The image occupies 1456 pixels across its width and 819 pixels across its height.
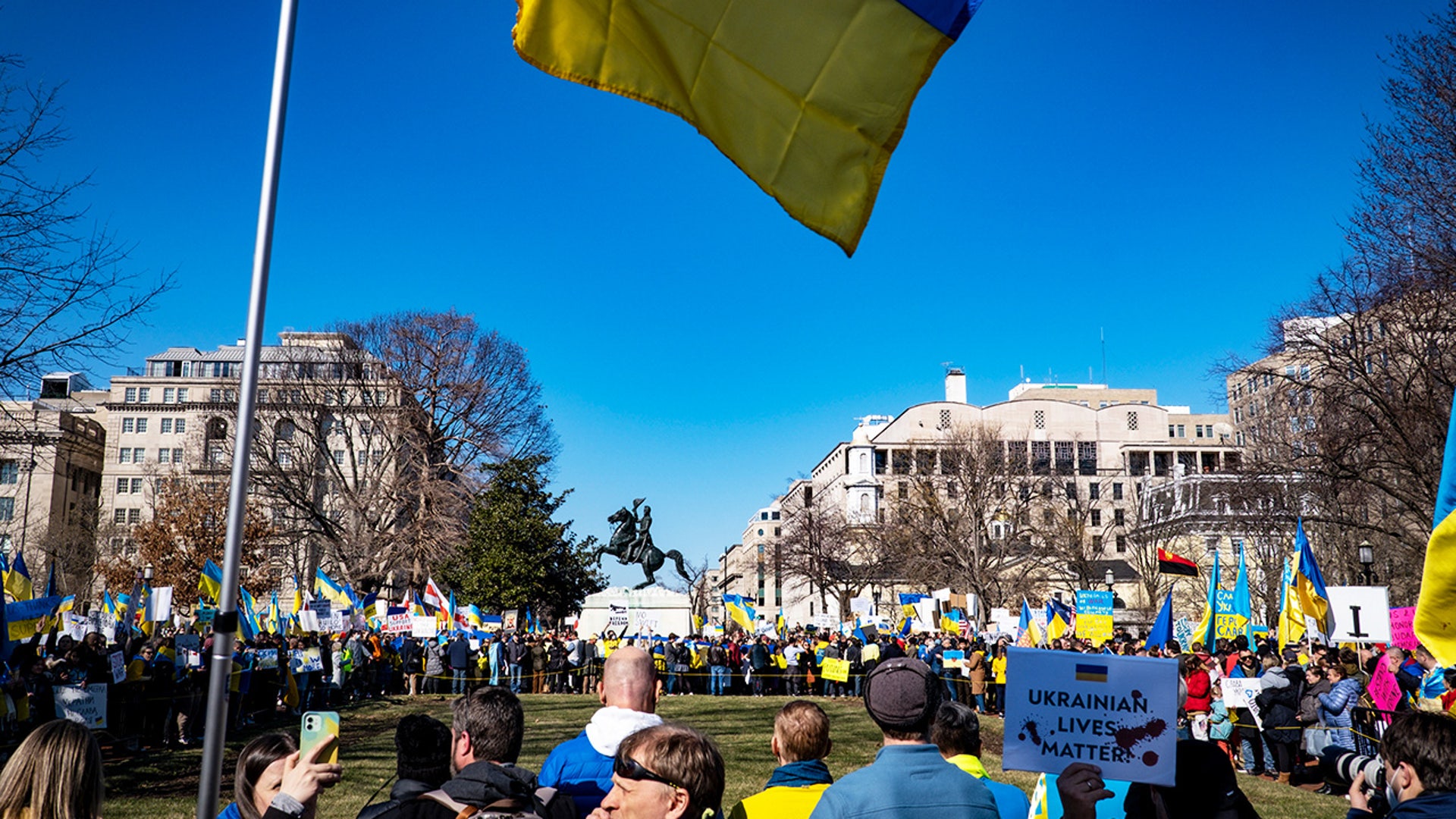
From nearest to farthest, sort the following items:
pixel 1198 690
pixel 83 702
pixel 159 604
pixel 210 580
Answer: pixel 83 702 < pixel 1198 690 < pixel 159 604 < pixel 210 580

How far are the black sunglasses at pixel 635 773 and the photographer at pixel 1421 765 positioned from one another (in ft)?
9.69

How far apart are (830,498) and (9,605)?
4219 inches

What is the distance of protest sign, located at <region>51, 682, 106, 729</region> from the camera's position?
1467 cm

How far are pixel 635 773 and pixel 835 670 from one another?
90.5 feet

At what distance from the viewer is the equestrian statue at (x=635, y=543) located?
42.0m

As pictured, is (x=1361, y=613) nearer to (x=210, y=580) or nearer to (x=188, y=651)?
(x=188, y=651)

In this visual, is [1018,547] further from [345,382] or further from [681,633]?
[345,382]

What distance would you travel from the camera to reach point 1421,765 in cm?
433

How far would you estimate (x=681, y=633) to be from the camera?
149ft

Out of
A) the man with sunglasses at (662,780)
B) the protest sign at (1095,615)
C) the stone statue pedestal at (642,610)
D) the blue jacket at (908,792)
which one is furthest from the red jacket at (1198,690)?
the stone statue pedestal at (642,610)

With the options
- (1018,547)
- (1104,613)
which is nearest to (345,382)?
(1104,613)

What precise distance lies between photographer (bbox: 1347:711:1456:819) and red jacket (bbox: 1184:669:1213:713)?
12021 mm

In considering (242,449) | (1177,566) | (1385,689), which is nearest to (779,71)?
(242,449)

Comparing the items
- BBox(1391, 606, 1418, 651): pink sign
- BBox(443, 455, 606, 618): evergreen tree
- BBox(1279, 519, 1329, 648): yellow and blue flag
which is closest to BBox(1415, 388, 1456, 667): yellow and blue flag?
BBox(1279, 519, 1329, 648): yellow and blue flag
